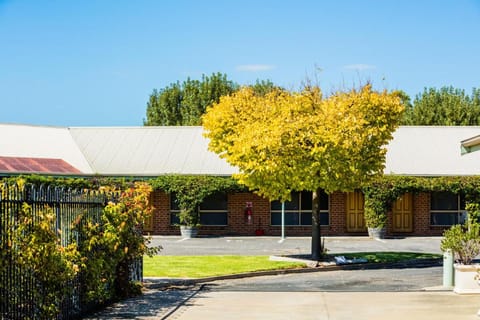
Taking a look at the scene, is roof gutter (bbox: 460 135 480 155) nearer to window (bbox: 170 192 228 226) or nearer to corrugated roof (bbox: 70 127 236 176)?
corrugated roof (bbox: 70 127 236 176)

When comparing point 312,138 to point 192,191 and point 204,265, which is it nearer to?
point 204,265

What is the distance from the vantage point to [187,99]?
74.0m

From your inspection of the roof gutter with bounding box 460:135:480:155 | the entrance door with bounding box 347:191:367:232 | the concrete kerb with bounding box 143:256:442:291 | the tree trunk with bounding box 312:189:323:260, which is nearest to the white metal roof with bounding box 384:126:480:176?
the entrance door with bounding box 347:191:367:232

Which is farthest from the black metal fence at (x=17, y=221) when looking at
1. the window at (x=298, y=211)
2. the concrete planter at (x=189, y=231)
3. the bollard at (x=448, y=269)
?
the window at (x=298, y=211)

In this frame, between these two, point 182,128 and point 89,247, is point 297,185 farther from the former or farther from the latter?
point 182,128

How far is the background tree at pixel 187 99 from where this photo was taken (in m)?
73.2

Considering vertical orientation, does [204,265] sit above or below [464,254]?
below

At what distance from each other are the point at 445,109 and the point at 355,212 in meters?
32.1

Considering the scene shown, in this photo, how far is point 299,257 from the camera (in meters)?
26.8

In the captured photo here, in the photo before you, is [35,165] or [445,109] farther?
[445,109]

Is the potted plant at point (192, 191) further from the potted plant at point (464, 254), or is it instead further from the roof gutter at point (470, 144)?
the potted plant at point (464, 254)

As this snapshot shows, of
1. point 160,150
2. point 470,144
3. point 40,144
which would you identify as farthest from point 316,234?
point 40,144

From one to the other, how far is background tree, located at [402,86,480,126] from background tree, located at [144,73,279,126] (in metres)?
12.7

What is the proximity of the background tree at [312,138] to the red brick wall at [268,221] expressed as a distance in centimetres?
1367
